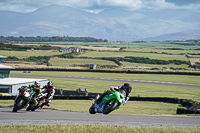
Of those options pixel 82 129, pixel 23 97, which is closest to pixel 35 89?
pixel 23 97

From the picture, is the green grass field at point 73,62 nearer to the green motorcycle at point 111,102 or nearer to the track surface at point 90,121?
the track surface at point 90,121

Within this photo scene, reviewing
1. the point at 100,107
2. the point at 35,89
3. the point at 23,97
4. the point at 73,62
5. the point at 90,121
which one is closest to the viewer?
the point at 100,107

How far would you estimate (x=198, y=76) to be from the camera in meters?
87.4

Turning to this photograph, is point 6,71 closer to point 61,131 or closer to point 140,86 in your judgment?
point 140,86

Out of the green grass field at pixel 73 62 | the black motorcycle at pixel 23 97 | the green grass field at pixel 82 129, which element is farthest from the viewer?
the green grass field at pixel 73 62

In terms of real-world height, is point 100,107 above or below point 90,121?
above

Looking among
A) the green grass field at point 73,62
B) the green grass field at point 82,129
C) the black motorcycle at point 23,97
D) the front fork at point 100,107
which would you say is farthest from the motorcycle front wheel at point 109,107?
the green grass field at point 73,62

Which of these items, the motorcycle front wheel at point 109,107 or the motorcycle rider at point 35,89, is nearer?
the motorcycle front wheel at point 109,107

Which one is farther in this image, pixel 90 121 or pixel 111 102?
pixel 90 121

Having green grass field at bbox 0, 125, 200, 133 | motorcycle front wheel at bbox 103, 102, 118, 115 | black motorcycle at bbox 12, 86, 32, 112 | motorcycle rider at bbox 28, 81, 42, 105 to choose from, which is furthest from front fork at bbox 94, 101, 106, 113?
motorcycle rider at bbox 28, 81, 42, 105

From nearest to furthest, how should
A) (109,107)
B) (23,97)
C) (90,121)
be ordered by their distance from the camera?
1. (109,107)
2. (90,121)
3. (23,97)

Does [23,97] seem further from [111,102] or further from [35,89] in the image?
[111,102]

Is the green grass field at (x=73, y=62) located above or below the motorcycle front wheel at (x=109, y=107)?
below

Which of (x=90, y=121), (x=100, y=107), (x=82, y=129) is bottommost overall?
(x=90, y=121)
